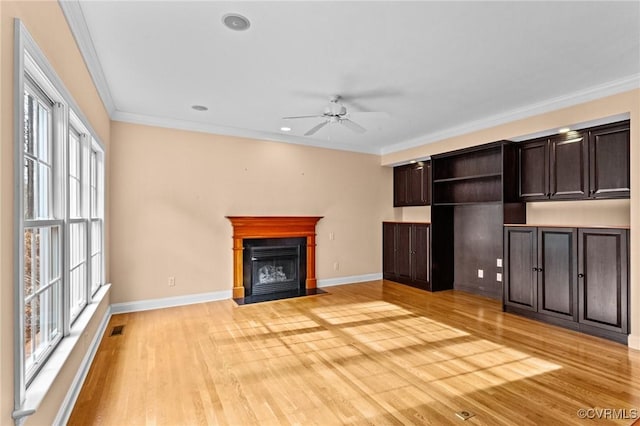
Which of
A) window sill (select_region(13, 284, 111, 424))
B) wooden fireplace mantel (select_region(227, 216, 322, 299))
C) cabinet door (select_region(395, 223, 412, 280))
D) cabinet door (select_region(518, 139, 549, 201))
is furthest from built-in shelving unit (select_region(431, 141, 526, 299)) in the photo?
window sill (select_region(13, 284, 111, 424))

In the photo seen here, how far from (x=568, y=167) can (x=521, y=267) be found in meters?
1.40

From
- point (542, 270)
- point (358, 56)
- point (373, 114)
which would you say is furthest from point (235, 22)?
point (542, 270)

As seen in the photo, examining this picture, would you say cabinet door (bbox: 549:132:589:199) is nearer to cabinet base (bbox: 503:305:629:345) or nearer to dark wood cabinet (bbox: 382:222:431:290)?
cabinet base (bbox: 503:305:629:345)

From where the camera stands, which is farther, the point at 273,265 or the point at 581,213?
the point at 273,265

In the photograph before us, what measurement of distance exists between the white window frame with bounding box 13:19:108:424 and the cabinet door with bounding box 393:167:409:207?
5364mm

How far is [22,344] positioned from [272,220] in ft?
13.7

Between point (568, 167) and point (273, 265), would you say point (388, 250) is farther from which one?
point (568, 167)

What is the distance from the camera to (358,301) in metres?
5.13

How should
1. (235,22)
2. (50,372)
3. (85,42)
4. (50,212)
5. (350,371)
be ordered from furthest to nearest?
(350,371)
(85,42)
(235,22)
(50,212)
(50,372)

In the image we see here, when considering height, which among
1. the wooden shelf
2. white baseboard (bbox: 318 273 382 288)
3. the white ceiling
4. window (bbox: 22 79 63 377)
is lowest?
white baseboard (bbox: 318 273 382 288)

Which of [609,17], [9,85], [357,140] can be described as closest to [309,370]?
[9,85]

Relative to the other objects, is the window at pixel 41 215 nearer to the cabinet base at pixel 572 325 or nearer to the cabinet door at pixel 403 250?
the cabinet base at pixel 572 325

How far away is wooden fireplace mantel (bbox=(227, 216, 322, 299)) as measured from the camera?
5281mm

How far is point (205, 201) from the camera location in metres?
5.12
